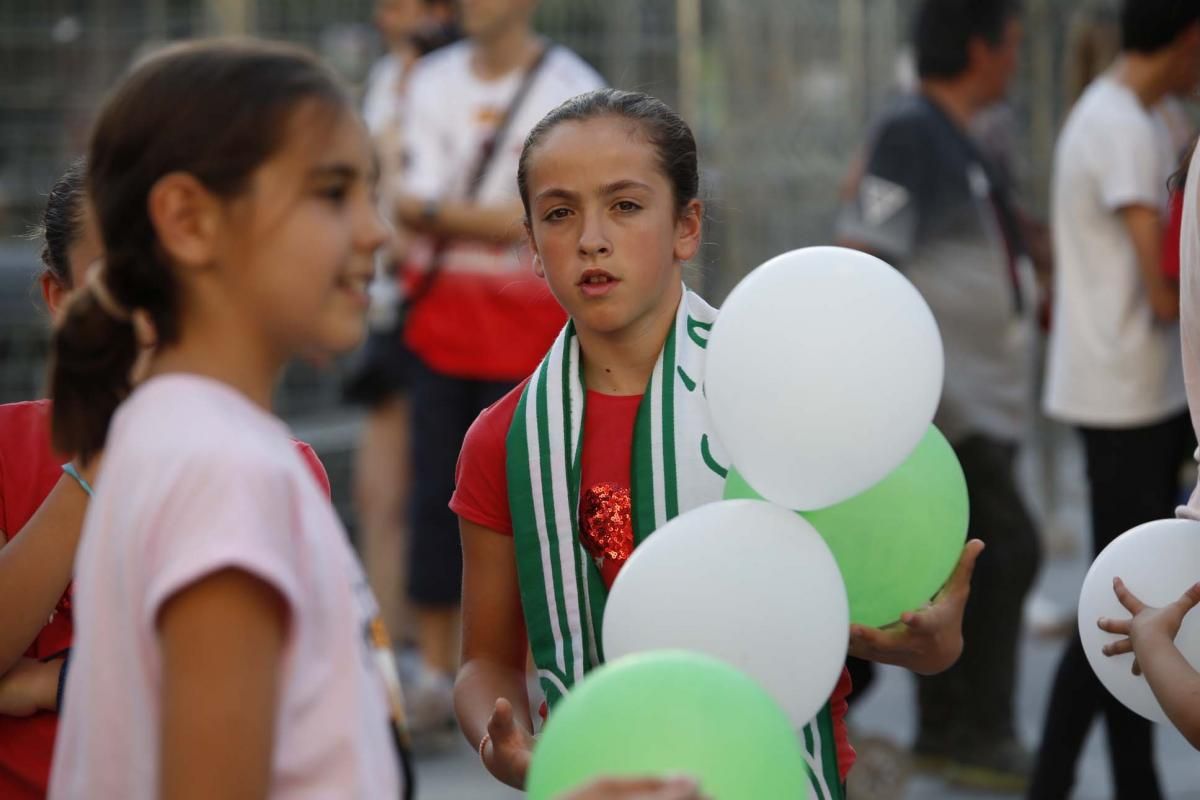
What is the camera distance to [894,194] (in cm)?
468

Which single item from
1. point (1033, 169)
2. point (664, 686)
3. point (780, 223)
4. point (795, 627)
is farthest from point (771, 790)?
point (1033, 169)

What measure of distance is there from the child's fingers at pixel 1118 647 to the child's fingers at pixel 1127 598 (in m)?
0.04

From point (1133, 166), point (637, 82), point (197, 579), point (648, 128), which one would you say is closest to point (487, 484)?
point (648, 128)

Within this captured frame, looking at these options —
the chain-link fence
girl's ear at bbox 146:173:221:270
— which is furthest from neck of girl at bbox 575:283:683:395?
the chain-link fence

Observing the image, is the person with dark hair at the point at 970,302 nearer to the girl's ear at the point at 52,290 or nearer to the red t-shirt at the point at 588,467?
the red t-shirt at the point at 588,467

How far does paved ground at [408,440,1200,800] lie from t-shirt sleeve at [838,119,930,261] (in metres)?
1.30

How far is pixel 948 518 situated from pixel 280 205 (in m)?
1.13

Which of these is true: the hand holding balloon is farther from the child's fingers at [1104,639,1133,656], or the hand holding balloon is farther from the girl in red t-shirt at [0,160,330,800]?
the girl in red t-shirt at [0,160,330,800]

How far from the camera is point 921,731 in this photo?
4.91 meters

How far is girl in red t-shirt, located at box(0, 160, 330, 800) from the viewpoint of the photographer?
2.13 metres

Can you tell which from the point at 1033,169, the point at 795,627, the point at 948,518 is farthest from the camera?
the point at 1033,169

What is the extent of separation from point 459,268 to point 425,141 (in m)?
0.41

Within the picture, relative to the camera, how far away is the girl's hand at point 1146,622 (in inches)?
88.3

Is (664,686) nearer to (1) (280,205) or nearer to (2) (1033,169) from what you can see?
(1) (280,205)
